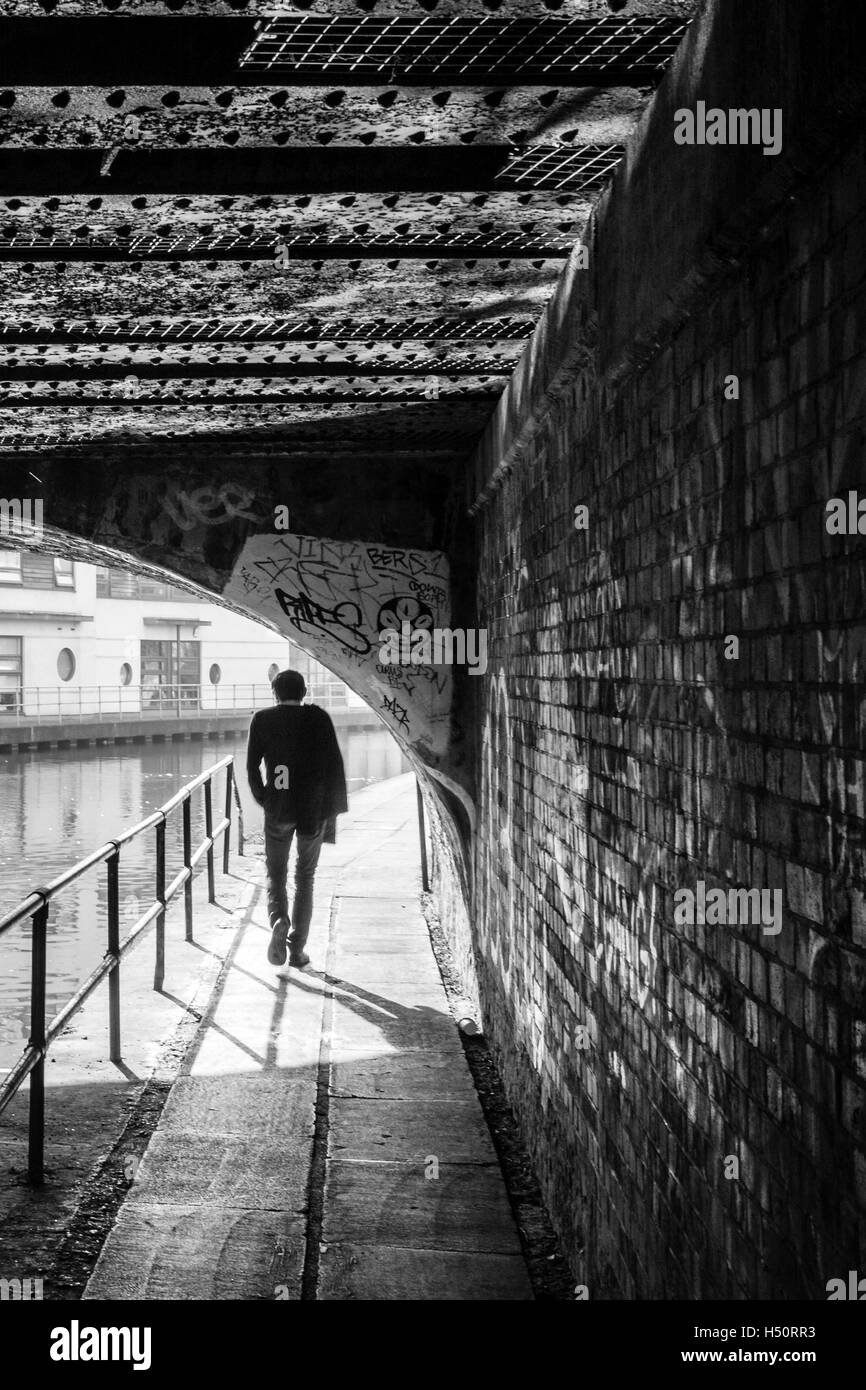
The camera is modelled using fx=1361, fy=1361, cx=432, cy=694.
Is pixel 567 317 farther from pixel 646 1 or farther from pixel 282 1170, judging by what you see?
pixel 282 1170

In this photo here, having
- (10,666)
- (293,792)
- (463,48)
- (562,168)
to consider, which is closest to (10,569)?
(10,666)

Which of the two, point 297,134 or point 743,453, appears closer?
point 743,453

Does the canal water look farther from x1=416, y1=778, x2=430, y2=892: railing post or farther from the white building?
the white building

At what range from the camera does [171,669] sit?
50.1 meters

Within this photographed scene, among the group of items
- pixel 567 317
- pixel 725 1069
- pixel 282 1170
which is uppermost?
pixel 567 317

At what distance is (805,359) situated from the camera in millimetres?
2252

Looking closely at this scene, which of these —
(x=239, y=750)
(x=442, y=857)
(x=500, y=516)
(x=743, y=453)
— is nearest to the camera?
(x=743, y=453)

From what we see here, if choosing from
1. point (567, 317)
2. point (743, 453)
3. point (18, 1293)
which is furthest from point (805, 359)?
point (18, 1293)

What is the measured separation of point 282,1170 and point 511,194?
142 inches

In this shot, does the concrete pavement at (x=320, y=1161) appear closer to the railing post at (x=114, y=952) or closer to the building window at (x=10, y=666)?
the railing post at (x=114, y=952)

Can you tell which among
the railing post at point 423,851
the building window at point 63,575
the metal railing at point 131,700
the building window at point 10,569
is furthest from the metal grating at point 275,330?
the building window at point 63,575

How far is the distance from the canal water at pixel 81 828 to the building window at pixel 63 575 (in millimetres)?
9186

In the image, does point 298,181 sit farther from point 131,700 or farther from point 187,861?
point 131,700

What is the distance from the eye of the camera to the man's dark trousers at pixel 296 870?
8617 mm
